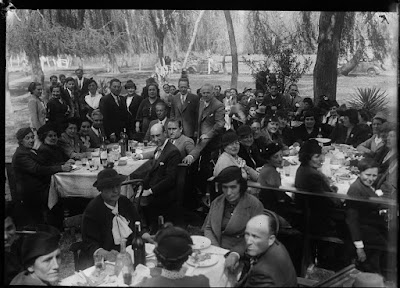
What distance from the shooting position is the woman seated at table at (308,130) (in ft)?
16.8

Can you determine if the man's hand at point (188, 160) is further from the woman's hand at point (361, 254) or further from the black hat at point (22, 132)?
the woman's hand at point (361, 254)

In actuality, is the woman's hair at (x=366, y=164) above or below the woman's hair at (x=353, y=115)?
below

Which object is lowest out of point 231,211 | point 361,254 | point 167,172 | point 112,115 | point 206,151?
point 361,254

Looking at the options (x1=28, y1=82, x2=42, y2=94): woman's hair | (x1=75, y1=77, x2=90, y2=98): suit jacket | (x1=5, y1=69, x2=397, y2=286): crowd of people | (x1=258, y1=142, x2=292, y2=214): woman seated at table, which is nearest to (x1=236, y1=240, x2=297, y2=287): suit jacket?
(x1=5, y1=69, x2=397, y2=286): crowd of people

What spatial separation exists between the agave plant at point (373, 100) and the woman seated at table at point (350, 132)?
0.13m

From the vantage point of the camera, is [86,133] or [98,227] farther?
[86,133]

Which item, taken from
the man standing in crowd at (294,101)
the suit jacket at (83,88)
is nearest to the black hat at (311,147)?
the man standing in crowd at (294,101)

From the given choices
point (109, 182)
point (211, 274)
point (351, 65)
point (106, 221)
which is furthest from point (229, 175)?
point (351, 65)

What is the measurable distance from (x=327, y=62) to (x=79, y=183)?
298cm

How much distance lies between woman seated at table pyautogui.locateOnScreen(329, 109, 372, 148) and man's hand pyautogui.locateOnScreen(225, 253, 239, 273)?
5.33ft

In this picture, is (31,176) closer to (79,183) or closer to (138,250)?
(79,183)

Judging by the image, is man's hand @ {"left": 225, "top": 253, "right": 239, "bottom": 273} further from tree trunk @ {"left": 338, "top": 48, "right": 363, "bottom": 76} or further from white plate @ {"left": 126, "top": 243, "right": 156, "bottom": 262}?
tree trunk @ {"left": 338, "top": 48, "right": 363, "bottom": 76}

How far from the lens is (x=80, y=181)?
528cm

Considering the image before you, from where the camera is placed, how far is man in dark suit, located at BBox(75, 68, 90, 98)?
17.2 feet
